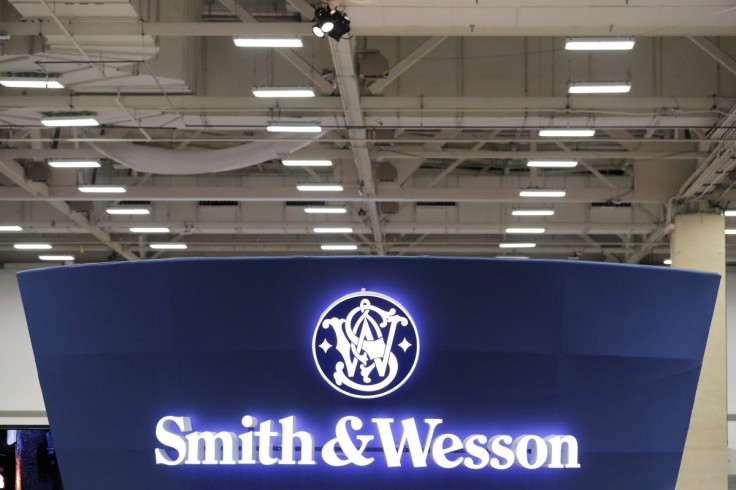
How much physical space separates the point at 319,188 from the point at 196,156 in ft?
A: 13.4

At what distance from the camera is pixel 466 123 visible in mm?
19656

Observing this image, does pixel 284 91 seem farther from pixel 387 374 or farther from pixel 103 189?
pixel 387 374

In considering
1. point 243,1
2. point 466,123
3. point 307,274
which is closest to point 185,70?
point 243,1

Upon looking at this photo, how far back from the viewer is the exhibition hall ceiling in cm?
1525

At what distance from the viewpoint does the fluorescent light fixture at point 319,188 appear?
936 inches

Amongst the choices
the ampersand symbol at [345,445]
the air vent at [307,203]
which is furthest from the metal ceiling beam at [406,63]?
the ampersand symbol at [345,445]

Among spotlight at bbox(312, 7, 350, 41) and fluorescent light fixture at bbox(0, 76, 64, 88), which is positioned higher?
fluorescent light fixture at bbox(0, 76, 64, 88)

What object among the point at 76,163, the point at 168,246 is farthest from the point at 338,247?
the point at 76,163

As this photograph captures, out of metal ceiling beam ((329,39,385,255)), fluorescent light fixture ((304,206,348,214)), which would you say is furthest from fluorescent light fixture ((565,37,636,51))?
fluorescent light fixture ((304,206,348,214))

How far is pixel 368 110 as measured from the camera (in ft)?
63.2

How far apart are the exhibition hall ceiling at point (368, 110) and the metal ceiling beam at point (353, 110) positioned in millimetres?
51

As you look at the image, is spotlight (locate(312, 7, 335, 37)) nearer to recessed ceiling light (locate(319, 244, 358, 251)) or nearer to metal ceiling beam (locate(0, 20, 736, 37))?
metal ceiling beam (locate(0, 20, 736, 37))

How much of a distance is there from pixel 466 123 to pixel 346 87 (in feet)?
9.72

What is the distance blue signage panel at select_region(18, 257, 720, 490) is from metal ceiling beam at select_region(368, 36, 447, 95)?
1248cm
